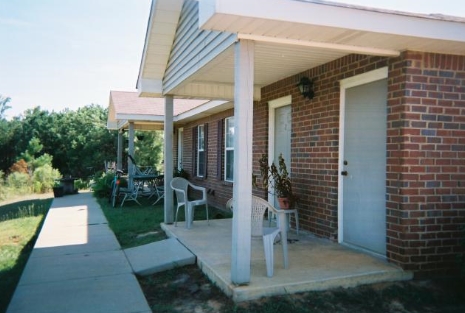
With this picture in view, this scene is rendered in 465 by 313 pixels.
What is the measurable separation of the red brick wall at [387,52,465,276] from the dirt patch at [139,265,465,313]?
33cm

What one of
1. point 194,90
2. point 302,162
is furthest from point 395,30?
point 194,90

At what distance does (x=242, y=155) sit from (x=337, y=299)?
1.65 meters

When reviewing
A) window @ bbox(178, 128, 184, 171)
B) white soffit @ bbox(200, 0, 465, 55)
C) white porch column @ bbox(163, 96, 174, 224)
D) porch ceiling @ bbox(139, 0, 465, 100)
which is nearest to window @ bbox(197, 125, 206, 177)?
window @ bbox(178, 128, 184, 171)

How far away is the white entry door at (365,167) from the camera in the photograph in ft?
15.4

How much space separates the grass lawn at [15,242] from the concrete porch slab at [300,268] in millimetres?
2193

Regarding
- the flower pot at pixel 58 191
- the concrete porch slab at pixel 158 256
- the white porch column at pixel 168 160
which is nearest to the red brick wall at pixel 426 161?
the concrete porch slab at pixel 158 256

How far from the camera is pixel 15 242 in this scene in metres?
7.18

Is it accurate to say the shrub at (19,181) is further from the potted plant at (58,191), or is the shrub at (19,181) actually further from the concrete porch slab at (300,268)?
the concrete porch slab at (300,268)

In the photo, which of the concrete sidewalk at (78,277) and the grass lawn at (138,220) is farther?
the grass lawn at (138,220)

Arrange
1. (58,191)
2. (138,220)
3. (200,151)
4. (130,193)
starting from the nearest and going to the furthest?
(138,220), (130,193), (200,151), (58,191)

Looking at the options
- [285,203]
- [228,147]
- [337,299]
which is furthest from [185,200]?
[337,299]

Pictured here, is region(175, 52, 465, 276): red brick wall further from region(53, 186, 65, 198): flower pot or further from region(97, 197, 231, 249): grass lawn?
region(53, 186, 65, 198): flower pot

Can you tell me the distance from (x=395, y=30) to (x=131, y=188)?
395 inches

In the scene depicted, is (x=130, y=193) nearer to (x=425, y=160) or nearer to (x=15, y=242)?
(x=15, y=242)
